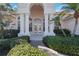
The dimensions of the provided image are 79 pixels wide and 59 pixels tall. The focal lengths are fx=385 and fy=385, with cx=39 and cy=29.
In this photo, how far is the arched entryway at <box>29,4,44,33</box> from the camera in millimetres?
7500

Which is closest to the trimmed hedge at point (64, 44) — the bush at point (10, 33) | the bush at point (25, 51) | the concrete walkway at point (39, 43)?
the concrete walkway at point (39, 43)

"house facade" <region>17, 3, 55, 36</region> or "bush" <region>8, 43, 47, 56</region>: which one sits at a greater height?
"house facade" <region>17, 3, 55, 36</region>

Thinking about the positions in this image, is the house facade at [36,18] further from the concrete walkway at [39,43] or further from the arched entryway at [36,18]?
the concrete walkway at [39,43]

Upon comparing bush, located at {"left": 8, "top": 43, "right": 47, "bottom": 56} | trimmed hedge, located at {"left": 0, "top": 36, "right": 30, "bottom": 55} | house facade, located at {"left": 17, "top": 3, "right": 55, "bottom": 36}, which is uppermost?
house facade, located at {"left": 17, "top": 3, "right": 55, "bottom": 36}

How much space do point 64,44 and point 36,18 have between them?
746 mm

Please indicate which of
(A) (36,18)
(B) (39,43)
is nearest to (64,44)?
(B) (39,43)

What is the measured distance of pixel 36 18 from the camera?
7531 mm

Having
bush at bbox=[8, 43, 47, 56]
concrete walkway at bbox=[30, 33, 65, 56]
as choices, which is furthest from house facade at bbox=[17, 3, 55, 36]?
bush at bbox=[8, 43, 47, 56]

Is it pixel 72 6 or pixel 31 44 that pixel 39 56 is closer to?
pixel 31 44

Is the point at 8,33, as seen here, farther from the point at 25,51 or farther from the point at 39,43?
the point at 39,43

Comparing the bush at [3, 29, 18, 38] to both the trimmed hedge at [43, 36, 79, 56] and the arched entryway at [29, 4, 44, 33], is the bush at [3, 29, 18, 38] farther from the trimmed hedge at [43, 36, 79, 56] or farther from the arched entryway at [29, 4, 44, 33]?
the trimmed hedge at [43, 36, 79, 56]

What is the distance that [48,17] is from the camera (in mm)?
7559

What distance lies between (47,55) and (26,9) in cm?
99

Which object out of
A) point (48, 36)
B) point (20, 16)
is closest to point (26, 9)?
point (20, 16)
